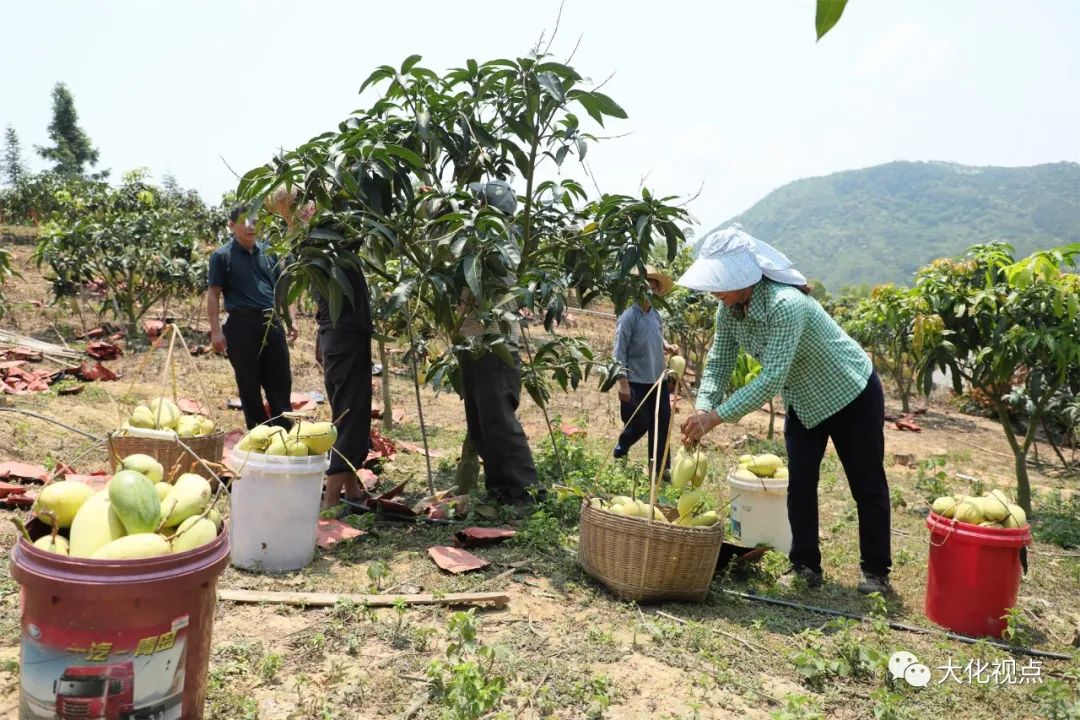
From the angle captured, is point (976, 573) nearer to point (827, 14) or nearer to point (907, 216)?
point (827, 14)

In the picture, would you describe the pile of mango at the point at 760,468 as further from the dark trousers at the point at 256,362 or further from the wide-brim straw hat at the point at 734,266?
the dark trousers at the point at 256,362

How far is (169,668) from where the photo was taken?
172 cm

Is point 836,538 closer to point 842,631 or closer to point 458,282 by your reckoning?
point 842,631

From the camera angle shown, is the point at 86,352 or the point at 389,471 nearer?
the point at 389,471

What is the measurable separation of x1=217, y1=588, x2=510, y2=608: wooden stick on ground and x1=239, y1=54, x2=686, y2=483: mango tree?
1016 mm

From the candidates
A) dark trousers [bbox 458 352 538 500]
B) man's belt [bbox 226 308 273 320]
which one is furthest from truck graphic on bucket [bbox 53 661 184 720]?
man's belt [bbox 226 308 273 320]

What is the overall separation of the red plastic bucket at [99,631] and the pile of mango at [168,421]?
1970 millimetres

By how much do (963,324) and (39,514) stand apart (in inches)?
203

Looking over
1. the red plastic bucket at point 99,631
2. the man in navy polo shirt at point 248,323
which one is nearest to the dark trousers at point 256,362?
the man in navy polo shirt at point 248,323

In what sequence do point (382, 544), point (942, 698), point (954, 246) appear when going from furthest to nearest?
point (954, 246) < point (382, 544) < point (942, 698)

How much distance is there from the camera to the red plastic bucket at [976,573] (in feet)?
9.48

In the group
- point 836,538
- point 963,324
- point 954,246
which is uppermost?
point 954,246

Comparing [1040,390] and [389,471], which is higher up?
[1040,390]

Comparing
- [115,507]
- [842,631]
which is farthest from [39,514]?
[842,631]
